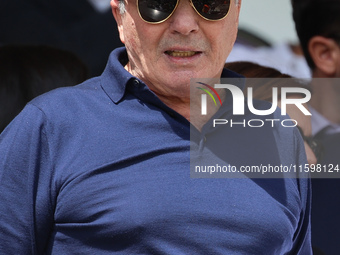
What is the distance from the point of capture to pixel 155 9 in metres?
1.87

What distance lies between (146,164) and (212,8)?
0.50m

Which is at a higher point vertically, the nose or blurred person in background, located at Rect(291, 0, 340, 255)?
the nose

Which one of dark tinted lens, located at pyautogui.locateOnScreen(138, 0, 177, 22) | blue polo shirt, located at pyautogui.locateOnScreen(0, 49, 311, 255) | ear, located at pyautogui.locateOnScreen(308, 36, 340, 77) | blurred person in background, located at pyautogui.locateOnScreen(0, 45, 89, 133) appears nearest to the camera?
blue polo shirt, located at pyautogui.locateOnScreen(0, 49, 311, 255)

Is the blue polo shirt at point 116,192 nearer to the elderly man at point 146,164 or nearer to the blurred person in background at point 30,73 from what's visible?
the elderly man at point 146,164

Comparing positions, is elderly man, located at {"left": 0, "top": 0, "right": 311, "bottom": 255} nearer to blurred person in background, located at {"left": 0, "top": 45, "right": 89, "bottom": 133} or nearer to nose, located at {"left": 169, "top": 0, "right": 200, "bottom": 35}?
nose, located at {"left": 169, "top": 0, "right": 200, "bottom": 35}

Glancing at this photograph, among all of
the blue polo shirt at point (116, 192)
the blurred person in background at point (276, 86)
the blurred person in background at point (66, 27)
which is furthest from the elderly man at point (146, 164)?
the blurred person in background at point (66, 27)

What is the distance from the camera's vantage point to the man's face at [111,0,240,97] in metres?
1.88

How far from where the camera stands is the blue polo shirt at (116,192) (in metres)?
1.69

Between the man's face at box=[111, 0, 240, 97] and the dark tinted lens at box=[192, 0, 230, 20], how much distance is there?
0.05ft

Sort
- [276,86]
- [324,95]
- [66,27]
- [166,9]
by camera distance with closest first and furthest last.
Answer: [166,9] → [276,86] → [324,95] → [66,27]

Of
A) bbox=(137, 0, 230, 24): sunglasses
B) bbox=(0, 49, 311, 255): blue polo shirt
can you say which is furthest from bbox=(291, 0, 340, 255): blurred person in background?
bbox=(137, 0, 230, 24): sunglasses

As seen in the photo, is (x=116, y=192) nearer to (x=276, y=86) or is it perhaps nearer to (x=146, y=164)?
(x=146, y=164)

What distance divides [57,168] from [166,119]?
0.34 meters

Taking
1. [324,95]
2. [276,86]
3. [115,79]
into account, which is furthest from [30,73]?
[324,95]
